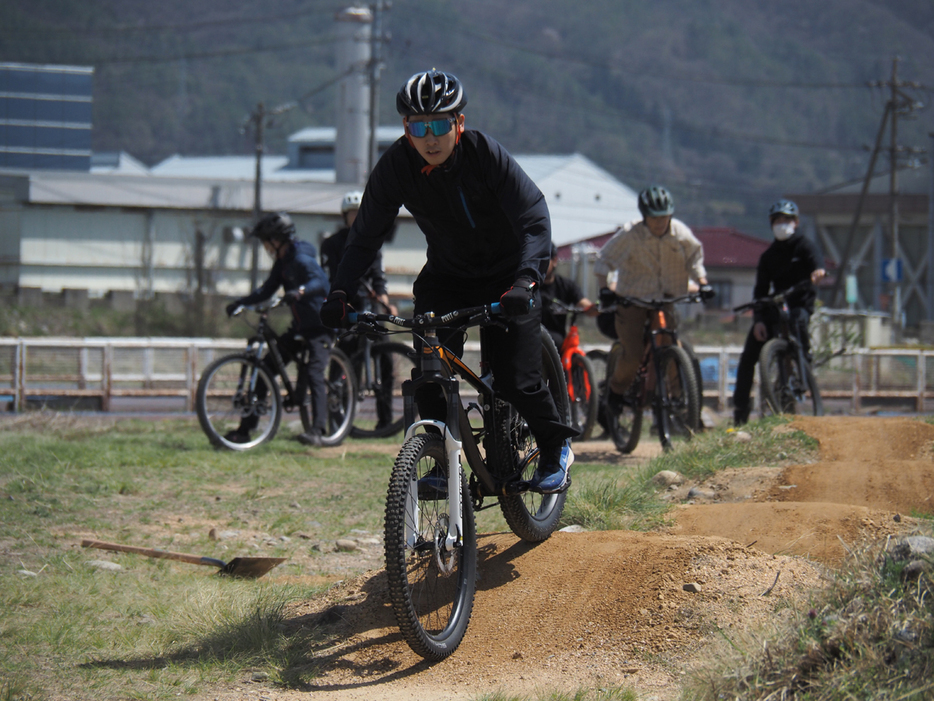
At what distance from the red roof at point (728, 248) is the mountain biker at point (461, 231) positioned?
56.3 metres

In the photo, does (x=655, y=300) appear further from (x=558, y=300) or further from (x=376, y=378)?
(x=376, y=378)

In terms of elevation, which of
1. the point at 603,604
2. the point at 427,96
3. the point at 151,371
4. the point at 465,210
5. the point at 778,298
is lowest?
the point at 603,604

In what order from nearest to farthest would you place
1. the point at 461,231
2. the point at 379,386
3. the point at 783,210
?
the point at 461,231
the point at 783,210
the point at 379,386

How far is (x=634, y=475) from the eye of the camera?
20.7ft

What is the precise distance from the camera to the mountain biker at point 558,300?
29.3ft

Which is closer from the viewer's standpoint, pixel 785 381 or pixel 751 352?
pixel 785 381

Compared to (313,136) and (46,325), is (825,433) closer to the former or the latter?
(46,325)

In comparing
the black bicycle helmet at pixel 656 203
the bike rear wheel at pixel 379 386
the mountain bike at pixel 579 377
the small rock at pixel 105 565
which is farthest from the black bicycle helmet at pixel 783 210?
the small rock at pixel 105 565

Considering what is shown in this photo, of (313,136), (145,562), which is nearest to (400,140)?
(145,562)

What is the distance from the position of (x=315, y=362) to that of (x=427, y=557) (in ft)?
17.4

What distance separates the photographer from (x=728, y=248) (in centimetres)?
6288

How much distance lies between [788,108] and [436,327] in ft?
690

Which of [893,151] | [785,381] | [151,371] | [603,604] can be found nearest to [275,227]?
[785,381]

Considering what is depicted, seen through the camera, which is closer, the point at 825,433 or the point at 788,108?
the point at 825,433
